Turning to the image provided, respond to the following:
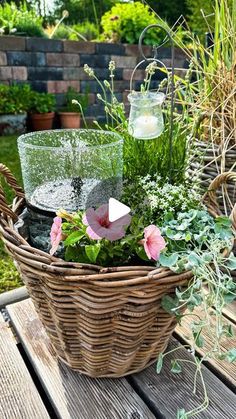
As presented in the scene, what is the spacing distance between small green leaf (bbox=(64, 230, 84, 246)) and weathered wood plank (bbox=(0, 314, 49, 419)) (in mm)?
286

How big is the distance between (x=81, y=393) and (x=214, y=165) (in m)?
0.59

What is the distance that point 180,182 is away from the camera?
2.86 feet

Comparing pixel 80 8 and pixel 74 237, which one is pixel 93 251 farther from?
pixel 80 8

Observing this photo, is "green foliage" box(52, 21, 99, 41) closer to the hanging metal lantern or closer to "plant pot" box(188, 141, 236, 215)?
"plant pot" box(188, 141, 236, 215)

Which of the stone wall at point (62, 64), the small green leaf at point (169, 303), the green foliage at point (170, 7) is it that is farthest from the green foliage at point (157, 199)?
the green foliage at point (170, 7)

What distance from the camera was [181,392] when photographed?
2.13ft

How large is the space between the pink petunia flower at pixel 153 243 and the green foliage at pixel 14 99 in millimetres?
2849

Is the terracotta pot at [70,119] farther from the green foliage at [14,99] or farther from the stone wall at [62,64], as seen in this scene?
the green foliage at [14,99]

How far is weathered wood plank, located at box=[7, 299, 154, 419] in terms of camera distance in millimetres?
621

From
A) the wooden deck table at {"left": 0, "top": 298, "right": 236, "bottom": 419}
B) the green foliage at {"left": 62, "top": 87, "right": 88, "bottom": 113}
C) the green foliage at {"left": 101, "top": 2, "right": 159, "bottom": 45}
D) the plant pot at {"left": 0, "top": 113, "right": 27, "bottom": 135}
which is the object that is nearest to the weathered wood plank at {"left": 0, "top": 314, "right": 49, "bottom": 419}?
the wooden deck table at {"left": 0, "top": 298, "right": 236, "bottom": 419}

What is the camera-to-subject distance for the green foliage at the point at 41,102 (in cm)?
336

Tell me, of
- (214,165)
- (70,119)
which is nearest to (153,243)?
(214,165)

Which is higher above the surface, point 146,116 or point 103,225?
point 146,116

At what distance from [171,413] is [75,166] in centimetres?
47
